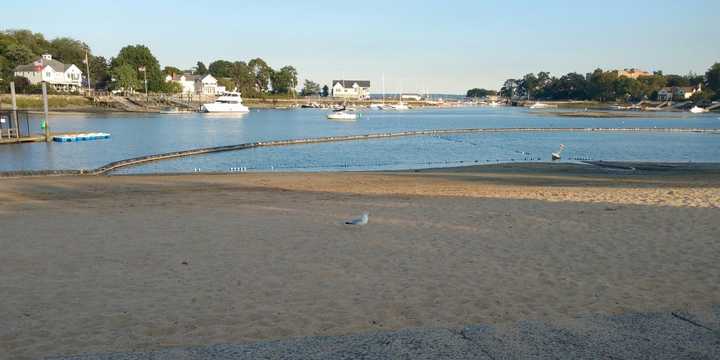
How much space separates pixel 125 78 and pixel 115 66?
11.5 meters

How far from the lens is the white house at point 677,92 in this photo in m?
166

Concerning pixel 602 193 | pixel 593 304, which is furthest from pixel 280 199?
pixel 593 304

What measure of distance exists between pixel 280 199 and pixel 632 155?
3062 cm

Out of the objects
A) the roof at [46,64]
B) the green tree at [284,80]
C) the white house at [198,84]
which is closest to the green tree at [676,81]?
the green tree at [284,80]

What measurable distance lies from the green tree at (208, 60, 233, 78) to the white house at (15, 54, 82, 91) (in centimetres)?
4936

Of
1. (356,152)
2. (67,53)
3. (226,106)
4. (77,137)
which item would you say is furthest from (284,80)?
(356,152)

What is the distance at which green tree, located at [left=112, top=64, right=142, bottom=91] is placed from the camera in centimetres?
11588

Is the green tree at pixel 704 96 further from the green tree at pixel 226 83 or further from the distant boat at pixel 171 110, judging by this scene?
the distant boat at pixel 171 110

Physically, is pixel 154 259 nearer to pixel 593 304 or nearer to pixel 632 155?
pixel 593 304

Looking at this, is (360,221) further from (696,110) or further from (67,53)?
(696,110)

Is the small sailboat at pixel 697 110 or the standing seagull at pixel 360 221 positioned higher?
the small sailboat at pixel 697 110

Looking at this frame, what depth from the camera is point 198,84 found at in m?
150

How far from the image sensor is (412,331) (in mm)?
4773

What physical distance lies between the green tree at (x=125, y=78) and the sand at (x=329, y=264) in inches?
4377
